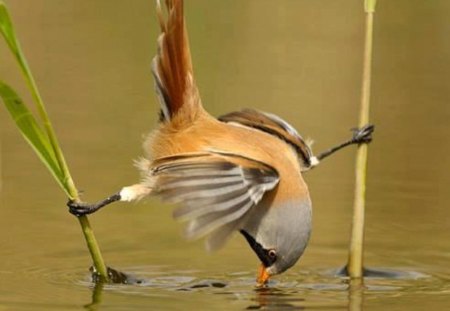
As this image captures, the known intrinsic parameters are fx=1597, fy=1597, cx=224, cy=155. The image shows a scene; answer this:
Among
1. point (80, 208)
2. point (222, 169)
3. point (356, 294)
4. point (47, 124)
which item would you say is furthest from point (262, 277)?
point (47, 124)

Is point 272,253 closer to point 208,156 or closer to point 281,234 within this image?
point 281,234

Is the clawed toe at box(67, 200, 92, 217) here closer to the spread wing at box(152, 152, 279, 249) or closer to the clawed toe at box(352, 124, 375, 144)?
the spread wing at box(152, 152, 279, 249)

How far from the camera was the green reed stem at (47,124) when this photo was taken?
17.7ft

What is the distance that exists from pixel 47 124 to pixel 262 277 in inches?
42.4

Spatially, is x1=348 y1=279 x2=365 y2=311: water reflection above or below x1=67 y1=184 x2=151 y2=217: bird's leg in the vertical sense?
below

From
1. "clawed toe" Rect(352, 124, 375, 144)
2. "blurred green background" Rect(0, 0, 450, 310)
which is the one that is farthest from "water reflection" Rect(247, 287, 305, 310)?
"clawed toe" Rect(352, 124, 375, 144)

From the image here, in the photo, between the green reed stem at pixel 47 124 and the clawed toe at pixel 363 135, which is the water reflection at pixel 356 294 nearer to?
the clawed toe at pixel 363 135

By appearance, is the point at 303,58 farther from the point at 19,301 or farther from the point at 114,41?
the point at 19,301

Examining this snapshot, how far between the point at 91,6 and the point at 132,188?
7.09 metres

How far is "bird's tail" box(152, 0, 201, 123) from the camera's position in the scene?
639cm

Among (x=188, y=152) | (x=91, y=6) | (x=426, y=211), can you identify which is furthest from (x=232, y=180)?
(x=91, y=6)

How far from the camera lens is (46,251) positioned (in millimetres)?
6441

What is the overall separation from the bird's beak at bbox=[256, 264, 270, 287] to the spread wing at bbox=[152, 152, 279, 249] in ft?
0.94

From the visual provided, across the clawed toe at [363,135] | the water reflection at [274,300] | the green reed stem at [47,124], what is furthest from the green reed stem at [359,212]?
the green reed stem at [47,124]
